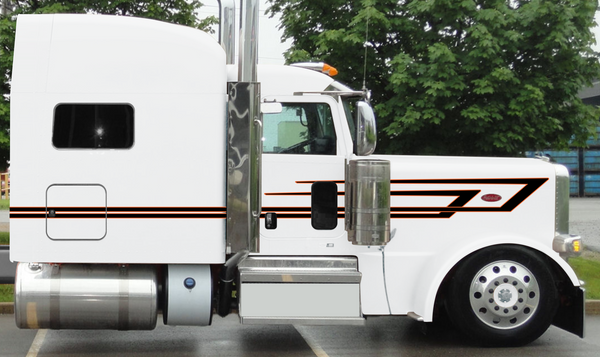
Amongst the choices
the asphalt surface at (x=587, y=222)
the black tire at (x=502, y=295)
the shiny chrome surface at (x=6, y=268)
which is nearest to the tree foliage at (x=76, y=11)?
the shiny chrome surface at (x=6, y=268)

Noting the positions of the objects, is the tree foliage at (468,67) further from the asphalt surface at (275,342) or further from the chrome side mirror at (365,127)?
the chrome side mirror at (365,127)

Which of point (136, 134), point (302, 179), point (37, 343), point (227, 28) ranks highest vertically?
point (227, 28)

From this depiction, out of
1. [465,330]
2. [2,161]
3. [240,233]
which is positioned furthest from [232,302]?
[2,161]

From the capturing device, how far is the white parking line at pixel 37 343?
7.13m

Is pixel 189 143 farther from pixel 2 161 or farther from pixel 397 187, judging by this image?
pixel 2 161

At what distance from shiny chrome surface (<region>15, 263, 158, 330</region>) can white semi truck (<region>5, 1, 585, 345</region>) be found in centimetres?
1

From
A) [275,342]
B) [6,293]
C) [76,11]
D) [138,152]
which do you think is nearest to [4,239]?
[76,11]

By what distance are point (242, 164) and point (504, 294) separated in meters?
2.56

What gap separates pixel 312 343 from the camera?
766 cm

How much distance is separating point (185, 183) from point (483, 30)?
705 centimetres

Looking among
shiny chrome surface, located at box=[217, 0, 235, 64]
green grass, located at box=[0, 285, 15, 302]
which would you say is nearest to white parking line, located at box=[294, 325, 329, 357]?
shiny chrome surface, located at box=[217, 0, 235, 64]

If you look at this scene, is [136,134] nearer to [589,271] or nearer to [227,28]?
[227,28]

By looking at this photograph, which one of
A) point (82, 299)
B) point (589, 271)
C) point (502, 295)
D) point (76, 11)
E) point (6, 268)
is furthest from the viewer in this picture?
point (76, 11)

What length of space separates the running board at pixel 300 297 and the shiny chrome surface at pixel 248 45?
64.8 inches
